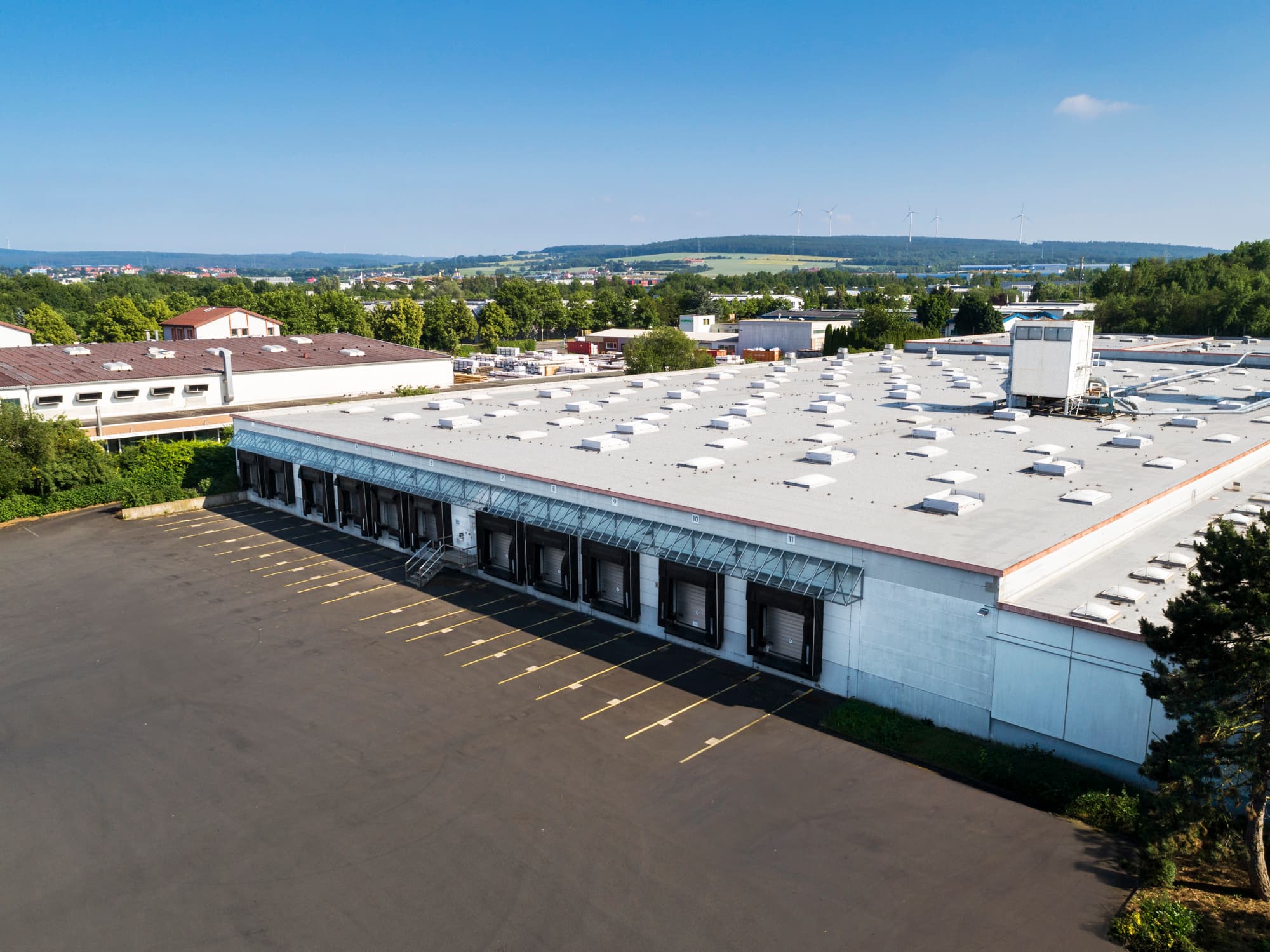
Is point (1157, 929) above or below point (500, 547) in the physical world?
below

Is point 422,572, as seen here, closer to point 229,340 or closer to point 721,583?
point 721,583

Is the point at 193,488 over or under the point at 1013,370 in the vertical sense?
under

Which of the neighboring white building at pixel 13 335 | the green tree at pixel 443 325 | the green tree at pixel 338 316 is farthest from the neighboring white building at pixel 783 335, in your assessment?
the neighboring white building at pixel 13 335

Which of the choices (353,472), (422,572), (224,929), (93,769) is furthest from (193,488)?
(224,929)

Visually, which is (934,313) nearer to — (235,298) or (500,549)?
(500,549)

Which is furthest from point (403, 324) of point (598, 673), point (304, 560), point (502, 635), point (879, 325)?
point (598, 673)
